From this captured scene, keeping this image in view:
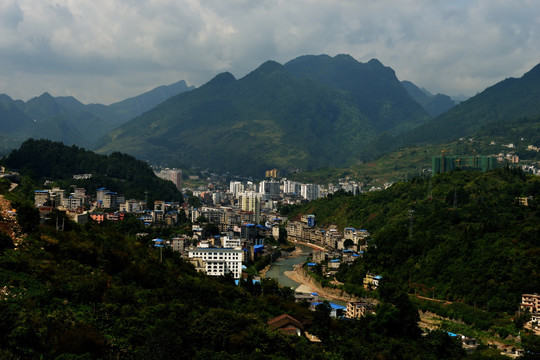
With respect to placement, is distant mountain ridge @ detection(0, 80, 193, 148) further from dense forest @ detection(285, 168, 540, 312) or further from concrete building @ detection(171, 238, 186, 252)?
dense forest @ detection(285, 168, 540, 312)

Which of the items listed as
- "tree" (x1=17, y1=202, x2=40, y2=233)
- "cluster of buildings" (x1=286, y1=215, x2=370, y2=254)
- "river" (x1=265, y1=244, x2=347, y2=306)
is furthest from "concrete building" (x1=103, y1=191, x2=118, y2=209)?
"tree" (x1=17, y1=202, x2=40, y2=233)

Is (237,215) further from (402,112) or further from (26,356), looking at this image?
(402,112)

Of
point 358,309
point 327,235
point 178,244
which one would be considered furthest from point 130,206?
point 358,309

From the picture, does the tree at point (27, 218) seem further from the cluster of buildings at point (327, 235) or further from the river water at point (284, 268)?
the cluster of buildings at point (327, 235)

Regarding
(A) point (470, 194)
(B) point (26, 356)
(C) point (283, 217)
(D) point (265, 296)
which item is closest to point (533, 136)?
(C) point (283, 217)

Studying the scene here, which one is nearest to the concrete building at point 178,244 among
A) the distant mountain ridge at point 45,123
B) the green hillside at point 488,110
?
the green hillside at point 488,110

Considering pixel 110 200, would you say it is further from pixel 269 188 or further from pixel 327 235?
pixel 269 188
